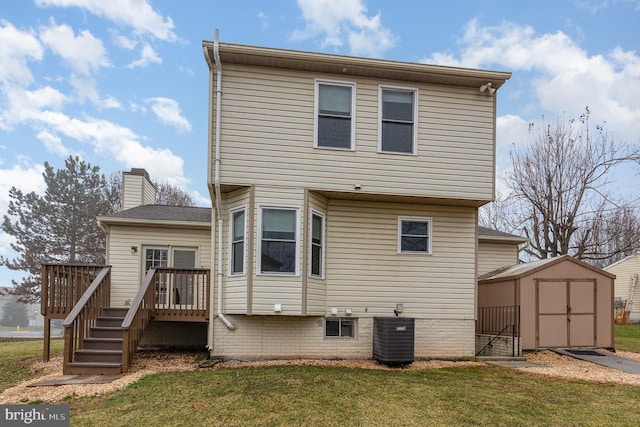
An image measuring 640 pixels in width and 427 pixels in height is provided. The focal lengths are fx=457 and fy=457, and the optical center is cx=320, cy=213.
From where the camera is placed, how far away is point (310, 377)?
23.7 feet

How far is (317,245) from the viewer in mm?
9273

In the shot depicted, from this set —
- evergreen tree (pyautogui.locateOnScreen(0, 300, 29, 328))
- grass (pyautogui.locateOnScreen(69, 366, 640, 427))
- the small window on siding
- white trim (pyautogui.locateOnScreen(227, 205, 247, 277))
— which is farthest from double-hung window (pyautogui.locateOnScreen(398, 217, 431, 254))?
evergreen tree (pyautogui.locateOnScreen(0, 300, 29, 328))

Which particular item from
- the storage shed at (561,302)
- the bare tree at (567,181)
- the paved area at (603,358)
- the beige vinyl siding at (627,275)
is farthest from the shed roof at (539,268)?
the beige vinyl siding at (627,275)

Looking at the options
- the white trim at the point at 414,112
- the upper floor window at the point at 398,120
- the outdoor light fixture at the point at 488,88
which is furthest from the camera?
the outdoor light fixture at the point at 488,88

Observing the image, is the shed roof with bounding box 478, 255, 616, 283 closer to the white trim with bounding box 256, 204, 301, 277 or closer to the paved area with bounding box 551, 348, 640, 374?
the paved area with bounding box 551, 348, 640, 374

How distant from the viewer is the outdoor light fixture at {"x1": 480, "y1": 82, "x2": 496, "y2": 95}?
963 centimetres

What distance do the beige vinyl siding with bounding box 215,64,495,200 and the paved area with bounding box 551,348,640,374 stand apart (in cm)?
419

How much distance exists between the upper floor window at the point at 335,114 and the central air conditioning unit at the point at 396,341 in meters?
3.57

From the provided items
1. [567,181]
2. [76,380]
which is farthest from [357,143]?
[567,181]

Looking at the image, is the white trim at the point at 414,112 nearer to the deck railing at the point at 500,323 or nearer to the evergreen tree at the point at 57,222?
the deck railing at the point at 500,323

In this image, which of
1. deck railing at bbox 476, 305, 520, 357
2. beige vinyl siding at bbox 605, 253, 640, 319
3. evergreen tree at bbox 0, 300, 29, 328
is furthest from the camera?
evergreen tree at bbox 0, 300, 29, 328

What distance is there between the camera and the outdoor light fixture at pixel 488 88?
9.63 meters

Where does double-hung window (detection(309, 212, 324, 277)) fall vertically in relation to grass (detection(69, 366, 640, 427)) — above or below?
above

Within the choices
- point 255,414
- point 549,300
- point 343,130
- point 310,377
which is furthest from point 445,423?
point 549,300
